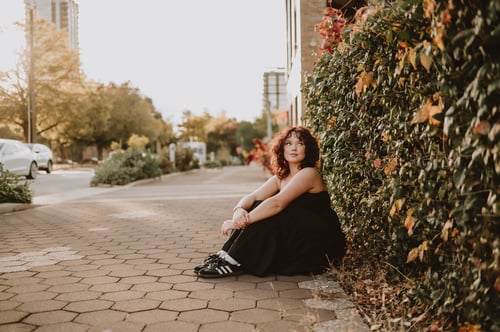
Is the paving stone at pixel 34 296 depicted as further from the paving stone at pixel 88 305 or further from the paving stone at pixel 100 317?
the paving stone at pixel 100 317

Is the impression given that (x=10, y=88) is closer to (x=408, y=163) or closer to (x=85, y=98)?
(x=85, y=98)

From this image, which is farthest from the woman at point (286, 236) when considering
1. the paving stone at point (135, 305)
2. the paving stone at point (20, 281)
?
the paving stone at point (20, 281)

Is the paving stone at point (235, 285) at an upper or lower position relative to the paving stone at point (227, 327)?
lower

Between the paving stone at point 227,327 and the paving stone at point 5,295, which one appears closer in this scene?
the paving stone at point 227,327

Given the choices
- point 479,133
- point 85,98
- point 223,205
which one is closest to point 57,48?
point 85,98

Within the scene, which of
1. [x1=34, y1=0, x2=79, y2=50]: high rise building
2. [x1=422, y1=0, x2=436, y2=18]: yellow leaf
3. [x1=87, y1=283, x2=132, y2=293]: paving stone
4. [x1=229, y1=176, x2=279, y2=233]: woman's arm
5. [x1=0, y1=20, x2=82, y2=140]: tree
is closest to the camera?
[x1=422, y1=0, x2=436, y2=18]: yellow leaf

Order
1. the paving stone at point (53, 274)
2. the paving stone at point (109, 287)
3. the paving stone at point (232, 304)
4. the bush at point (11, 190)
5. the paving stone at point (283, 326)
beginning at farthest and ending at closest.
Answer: the bush at point (11, 190) → the paving stone at point (53, 274) → the paving stone at point (109, 287) → the paving stone at point (232, 304) → the paving stone at point (283, 326)

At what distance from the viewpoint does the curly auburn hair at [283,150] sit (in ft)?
13.2

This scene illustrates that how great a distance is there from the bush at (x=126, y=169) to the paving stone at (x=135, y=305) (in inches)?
529

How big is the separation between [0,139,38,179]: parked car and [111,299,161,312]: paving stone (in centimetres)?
1377

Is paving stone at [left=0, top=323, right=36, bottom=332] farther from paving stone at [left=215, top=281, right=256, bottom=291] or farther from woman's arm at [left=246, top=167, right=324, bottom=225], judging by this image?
woman's arm at [left=246, top=167, right=324, bottom=225]

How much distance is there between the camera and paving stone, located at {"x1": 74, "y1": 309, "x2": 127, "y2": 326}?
269 centimetres

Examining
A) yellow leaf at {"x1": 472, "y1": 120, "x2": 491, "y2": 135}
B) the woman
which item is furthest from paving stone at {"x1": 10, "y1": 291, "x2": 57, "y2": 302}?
yellow leaf at {"x1": 472, "y1": 120, "x2": 491, "y2": 135}

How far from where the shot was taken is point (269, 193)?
13.6 ft
